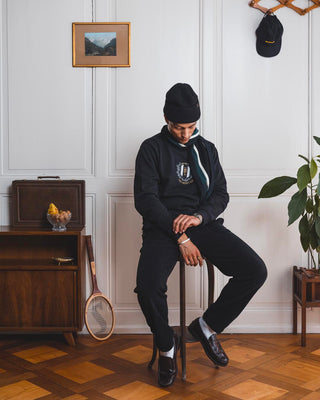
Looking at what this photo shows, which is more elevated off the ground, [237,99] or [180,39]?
[180,39]

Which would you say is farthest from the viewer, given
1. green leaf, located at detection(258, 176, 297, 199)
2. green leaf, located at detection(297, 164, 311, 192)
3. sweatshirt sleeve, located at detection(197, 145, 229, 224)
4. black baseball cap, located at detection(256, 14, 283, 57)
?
black baseball cap, located at detection(256, 14, 283, 57)

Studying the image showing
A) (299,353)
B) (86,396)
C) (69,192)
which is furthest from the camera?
(69,192)

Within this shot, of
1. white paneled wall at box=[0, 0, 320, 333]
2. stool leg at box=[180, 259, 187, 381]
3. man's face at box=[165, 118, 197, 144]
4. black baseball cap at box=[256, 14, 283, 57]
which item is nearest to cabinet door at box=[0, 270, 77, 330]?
white paneled wall at box=[0, 0, 320, 333]

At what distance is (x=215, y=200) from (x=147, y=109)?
0.86 meters

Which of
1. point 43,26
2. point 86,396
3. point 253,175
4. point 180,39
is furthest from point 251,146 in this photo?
point 86,396

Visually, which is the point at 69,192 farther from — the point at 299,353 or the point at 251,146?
the point at 299,353

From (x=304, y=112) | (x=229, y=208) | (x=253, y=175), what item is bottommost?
(x=229, y=208)

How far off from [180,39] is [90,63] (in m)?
0.57

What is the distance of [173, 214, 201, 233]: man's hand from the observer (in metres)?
2.61

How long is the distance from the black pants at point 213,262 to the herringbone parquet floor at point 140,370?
0.23 metres

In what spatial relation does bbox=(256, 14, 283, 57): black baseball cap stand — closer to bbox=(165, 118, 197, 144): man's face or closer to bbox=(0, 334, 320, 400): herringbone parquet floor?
bbox=(165, 118, 197, 144): man's face

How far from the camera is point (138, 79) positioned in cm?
335

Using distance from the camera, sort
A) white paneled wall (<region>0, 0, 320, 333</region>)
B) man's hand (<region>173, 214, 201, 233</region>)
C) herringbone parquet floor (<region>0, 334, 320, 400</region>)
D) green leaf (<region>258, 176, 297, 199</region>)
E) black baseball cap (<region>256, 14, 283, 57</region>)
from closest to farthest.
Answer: herringbone parquet floor (<region>0, 334, 320, 400</region>), man's hand (<region>173, 214, 201, 233</region>), green leaf (<region>258, 176, 297, 199</region>), black baseball cap (<region>256, 14, 283, 57</region>), white paneled wall (<region>0, 0, 320, 333</region>)

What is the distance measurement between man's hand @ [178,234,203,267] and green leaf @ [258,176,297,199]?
2.15ft
